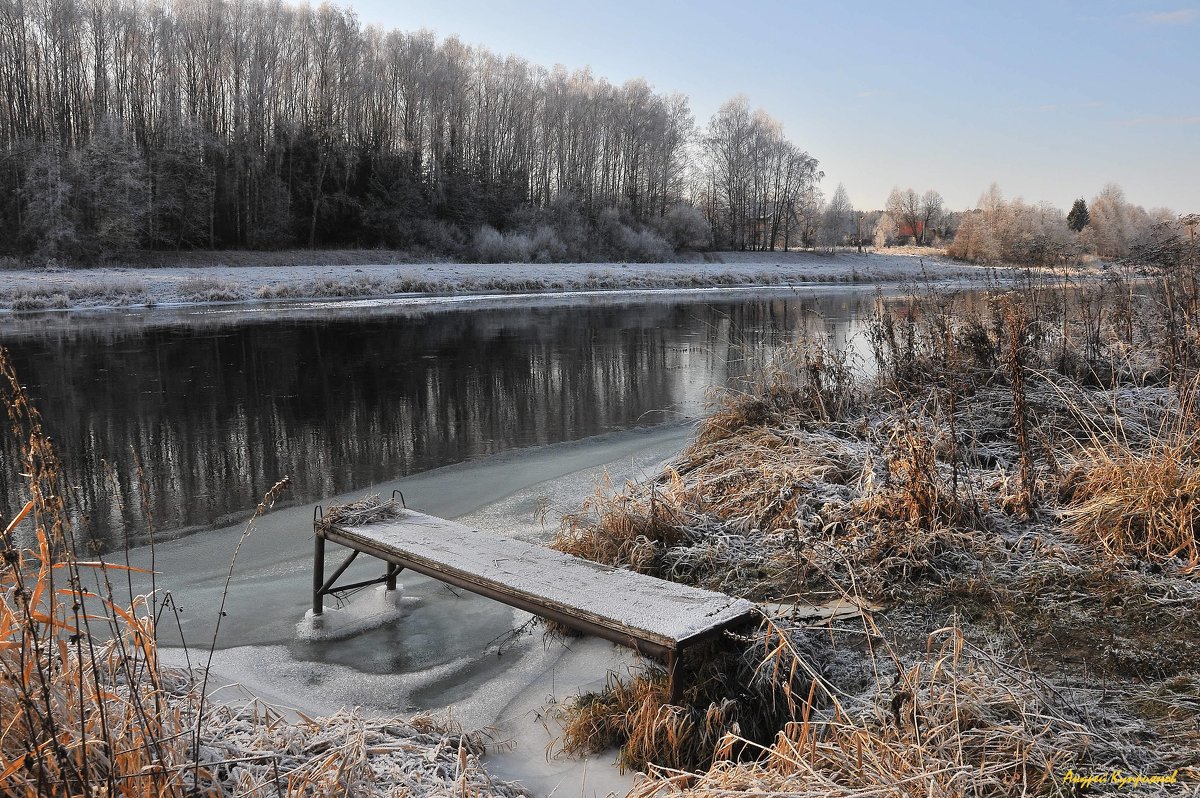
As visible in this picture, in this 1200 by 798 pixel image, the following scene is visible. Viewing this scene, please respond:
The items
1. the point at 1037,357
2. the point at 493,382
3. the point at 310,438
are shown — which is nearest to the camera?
the point at 1037,357

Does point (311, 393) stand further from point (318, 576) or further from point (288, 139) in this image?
point (288, 139)

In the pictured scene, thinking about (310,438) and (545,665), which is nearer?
(545,665)

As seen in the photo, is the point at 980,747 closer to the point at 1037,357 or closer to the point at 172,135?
the point at 1037,357

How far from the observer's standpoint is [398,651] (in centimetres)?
494

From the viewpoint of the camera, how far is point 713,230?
71.2 metres

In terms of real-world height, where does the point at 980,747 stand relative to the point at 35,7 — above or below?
below

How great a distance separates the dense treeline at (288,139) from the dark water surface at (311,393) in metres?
19.1

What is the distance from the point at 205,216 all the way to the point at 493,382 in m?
36.1

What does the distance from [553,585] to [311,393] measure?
9155 mm

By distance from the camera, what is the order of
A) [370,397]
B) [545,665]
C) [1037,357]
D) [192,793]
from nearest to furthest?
[192,793], [545,665], [1037,357], [370,397]

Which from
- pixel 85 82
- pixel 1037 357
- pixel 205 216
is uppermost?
pixel 85 82

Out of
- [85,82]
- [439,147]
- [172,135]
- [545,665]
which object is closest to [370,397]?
[545,665]

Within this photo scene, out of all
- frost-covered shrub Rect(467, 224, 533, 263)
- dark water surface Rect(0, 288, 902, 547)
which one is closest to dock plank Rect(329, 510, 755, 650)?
dark water surface Rect(0, 288, 902, 547)

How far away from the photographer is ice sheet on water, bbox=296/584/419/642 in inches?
203
